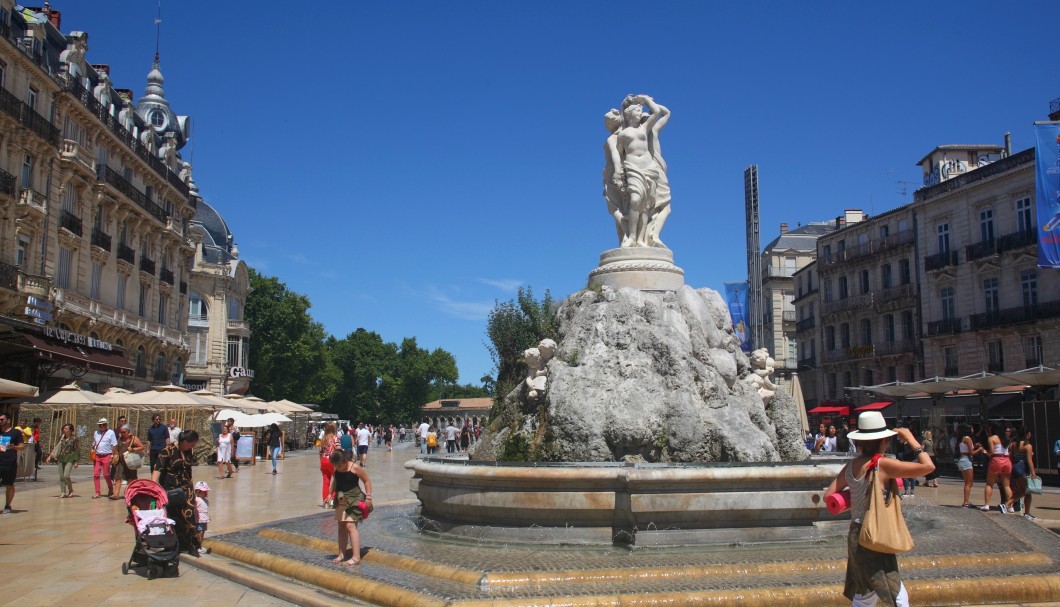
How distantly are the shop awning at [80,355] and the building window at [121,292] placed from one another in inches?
151

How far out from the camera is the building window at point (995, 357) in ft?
115

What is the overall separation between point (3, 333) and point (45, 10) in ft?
59.0

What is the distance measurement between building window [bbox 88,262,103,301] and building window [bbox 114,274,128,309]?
6.53ft

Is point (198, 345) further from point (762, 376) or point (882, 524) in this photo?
point (882, 524)

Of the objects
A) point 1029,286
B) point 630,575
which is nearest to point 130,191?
point 630,575

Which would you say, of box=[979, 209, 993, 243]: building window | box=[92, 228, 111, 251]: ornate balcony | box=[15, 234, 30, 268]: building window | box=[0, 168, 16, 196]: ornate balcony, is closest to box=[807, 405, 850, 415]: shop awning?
box=[979, 209, 993, 243]: building window

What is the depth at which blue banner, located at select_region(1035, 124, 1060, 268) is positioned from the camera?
899 inches

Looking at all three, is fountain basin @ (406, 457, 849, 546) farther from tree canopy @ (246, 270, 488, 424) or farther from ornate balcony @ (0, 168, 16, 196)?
tree canopy @ (246, 270, 488, 424)

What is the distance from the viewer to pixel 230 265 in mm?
55500

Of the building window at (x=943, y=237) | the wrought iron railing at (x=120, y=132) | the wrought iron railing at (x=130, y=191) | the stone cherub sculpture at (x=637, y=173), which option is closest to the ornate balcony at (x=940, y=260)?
the building window at (x=943, y=237)

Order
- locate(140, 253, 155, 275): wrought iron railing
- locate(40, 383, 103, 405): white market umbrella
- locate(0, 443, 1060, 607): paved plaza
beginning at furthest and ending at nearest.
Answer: locate(140, 253, 155, 275): wrought iron railing < locate(40, 383, 103, 405): white market umbrella < locate(0, 443, 1060, 607): paved plaza

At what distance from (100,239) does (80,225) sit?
1.90m

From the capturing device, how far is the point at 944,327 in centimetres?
3834

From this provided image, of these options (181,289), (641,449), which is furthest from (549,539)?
(181,289)
